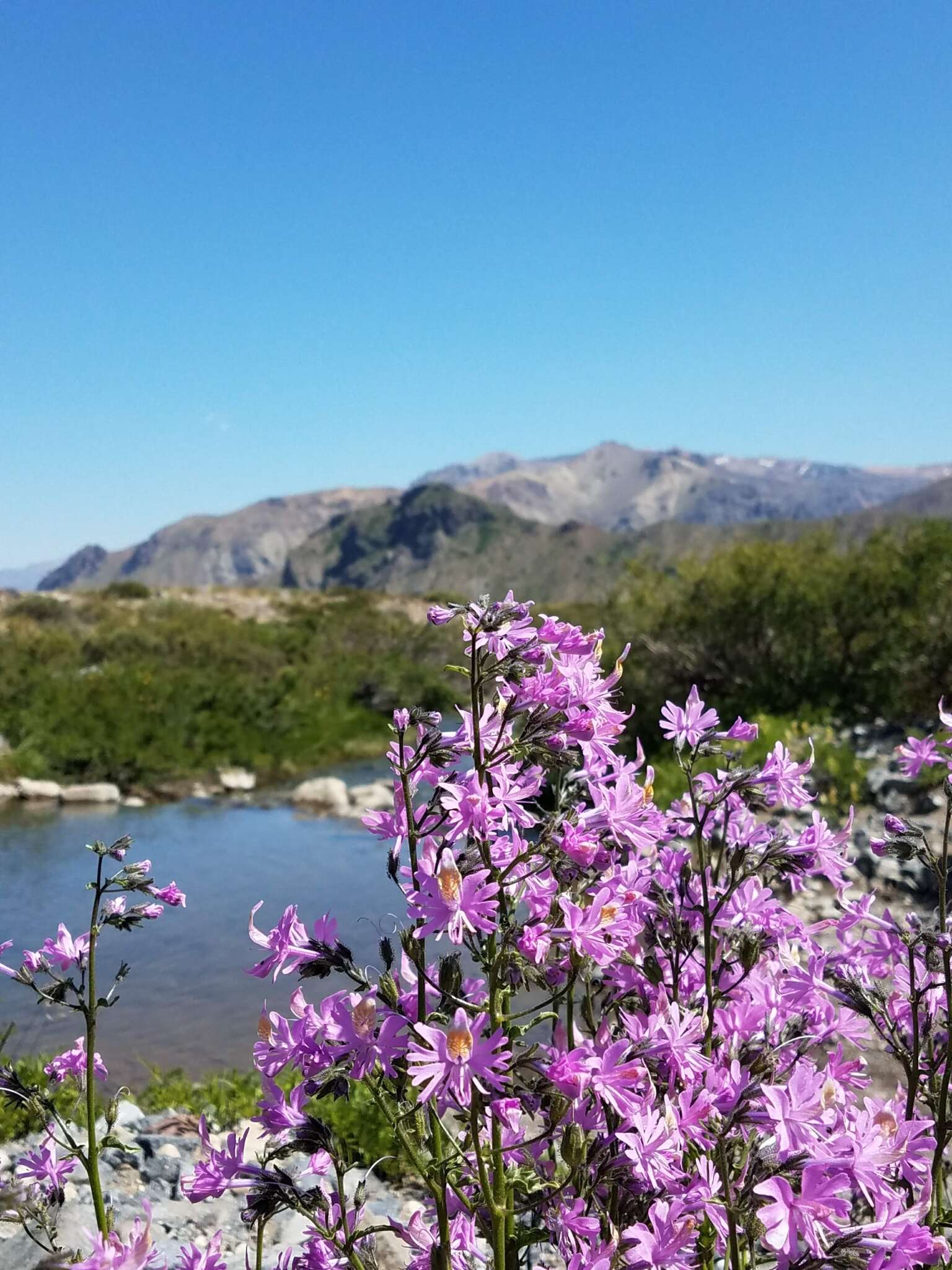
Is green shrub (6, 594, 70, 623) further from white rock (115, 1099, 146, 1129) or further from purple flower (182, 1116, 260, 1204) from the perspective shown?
purple flower (182, 1116, 260, 1204)

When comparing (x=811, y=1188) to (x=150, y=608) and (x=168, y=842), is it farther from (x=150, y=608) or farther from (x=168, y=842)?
(x=150, y=608)

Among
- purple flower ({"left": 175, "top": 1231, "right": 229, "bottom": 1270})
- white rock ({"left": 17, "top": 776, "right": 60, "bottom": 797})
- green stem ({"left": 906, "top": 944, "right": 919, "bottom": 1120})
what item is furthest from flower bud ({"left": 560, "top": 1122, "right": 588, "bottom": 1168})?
white rock ({"left": 17, "top": 776, "right": 60, "bottom": 797})

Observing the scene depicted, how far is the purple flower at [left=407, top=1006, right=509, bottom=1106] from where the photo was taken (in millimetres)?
1569

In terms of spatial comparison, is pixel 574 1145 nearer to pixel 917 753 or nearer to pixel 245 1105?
pixel 917 753

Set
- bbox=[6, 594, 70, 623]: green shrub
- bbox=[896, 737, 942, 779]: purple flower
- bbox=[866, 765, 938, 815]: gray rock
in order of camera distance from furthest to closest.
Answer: bbox=[6, 594, 70, 623]: green shrub < bbox=[866, 765, 938, 815]: gray rock < bbox=[896, 737, 942, 779]: purple flower

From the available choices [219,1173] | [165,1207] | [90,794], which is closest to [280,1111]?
[219,1173]

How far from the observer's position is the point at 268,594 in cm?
4622

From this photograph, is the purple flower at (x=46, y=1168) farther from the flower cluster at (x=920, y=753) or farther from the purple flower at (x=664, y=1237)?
the flower cluster at (x=920, y=753)

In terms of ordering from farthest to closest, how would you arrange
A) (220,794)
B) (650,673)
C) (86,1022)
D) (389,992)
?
(650,673) < (220,794) < (86,1022) < (389,992)

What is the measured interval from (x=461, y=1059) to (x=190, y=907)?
32.5 feet

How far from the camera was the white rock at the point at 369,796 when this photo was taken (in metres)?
15.1

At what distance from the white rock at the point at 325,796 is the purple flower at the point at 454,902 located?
44.2 ft

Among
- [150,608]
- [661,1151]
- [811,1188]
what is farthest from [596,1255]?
[150,608]

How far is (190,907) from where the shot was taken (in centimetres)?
1073
